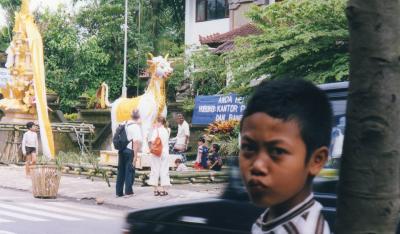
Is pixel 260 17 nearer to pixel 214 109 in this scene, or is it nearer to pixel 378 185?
pixel 214 109

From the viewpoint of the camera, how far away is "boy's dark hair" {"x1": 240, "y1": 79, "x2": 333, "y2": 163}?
2.14 metres

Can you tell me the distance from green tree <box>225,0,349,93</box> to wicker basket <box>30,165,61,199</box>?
4.27 metres

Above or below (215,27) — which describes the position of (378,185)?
below

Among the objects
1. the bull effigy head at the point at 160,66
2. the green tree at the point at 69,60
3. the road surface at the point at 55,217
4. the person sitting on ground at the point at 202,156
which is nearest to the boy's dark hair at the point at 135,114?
the road surface at the point at 55,217

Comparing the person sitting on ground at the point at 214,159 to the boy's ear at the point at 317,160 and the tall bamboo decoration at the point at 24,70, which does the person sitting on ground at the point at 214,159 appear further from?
the boy's ear at the point at 317,160

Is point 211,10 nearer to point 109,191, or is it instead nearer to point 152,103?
point 152,103

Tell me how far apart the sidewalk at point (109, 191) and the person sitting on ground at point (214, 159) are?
2147 mm

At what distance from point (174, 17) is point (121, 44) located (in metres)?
3.20

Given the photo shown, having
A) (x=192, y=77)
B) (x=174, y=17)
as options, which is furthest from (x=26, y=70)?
(x=174, y=17)

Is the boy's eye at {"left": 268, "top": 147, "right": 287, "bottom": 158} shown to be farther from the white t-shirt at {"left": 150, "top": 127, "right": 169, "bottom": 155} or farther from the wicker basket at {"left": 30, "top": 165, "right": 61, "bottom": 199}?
the wicker basket at {"left": 30, "top": 165, "right": 61, "bottom": 199}

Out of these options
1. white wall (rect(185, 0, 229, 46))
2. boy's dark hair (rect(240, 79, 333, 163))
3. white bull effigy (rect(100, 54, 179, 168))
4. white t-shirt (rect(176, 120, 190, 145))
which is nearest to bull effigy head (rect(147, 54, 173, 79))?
white bull effigy (rect(100, 54, 179, 168))

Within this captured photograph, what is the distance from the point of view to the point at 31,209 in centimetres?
1391

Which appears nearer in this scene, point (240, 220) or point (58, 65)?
point (240, 220)

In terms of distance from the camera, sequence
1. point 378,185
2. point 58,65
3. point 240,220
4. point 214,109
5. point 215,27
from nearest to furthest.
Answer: point 378,185 → point 240,220 → point 214,109 → point 215,27 → point 58,65
